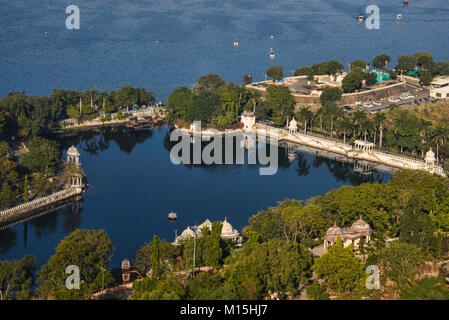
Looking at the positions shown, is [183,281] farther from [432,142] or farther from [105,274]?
[432,142]

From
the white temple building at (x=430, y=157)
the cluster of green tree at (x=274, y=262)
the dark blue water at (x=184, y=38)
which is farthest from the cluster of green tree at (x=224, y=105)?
the cluster of green tree at (x=274, y=262)

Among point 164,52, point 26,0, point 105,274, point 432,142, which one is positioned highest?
point 26,0

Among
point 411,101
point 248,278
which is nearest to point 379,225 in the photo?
point 248,278

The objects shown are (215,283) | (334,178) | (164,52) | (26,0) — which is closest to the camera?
(215,283)

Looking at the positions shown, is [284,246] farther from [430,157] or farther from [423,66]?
[423,66]

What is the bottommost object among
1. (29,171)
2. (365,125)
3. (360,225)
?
(360,225)

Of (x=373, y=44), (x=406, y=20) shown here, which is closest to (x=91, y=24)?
(x=373, y=44)
